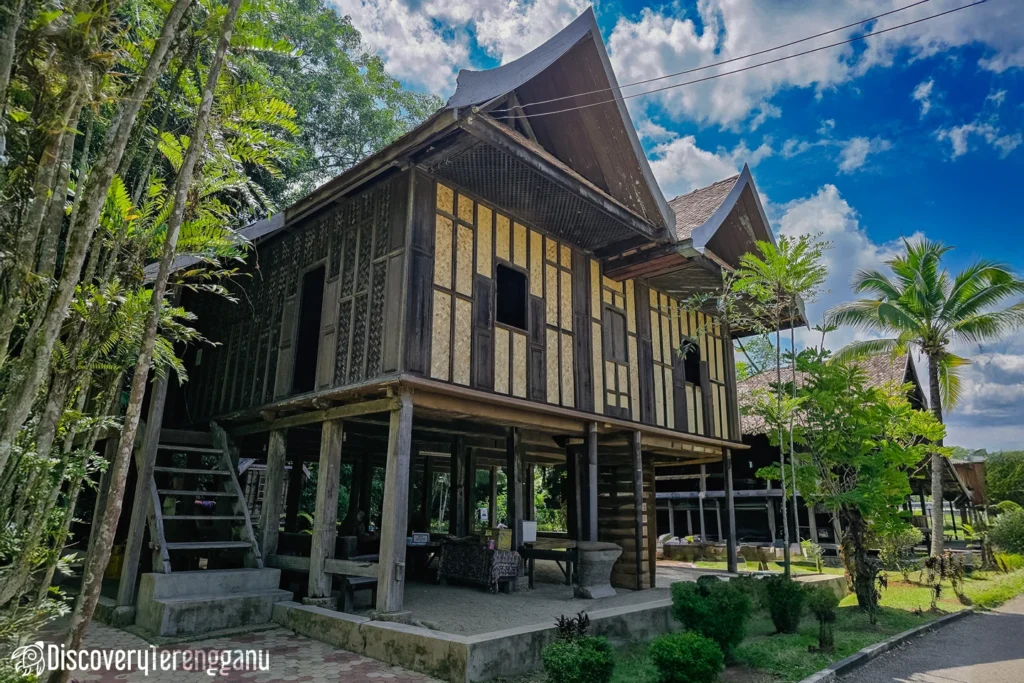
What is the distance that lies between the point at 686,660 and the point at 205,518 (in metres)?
6.52

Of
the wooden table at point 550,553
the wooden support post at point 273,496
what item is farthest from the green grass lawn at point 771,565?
the wooden support post at point 273,496

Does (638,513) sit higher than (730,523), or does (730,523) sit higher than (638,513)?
(638,513)

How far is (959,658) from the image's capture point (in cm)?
706

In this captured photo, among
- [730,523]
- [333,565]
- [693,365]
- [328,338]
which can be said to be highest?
[693,365]

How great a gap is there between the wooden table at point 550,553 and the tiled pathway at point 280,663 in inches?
139

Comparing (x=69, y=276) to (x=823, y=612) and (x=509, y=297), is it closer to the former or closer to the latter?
(x=509, y=297)

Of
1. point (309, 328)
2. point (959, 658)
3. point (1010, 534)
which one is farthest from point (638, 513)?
point (1010, 534)

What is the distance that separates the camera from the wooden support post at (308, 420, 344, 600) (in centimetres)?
772

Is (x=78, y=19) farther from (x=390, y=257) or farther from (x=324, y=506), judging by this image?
(x=324, y=506)

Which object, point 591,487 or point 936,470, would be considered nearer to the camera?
point 591,487

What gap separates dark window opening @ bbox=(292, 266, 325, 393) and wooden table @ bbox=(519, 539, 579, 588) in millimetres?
4391

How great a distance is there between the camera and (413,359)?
7.09m

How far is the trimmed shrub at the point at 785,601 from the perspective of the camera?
7.91 meters

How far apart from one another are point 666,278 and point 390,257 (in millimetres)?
5880
